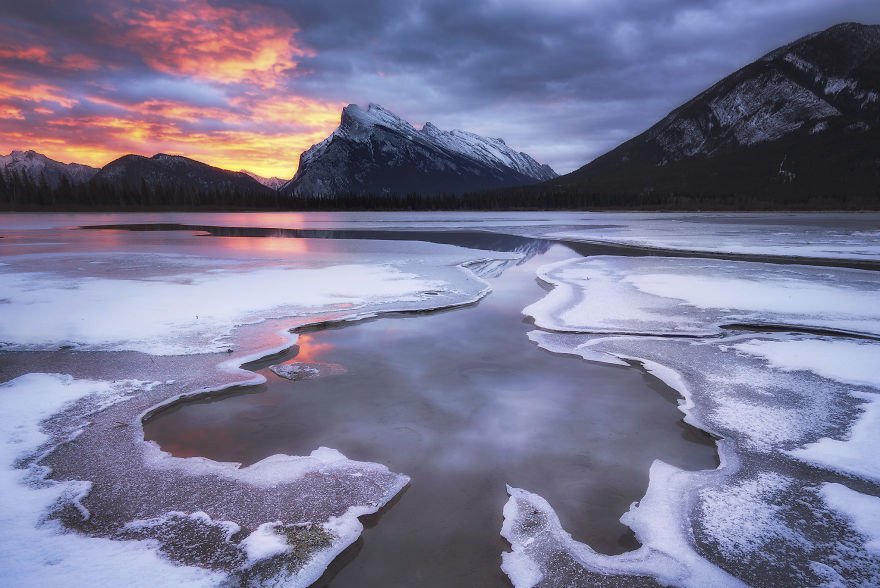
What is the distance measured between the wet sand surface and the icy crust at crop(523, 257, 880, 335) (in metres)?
2.75

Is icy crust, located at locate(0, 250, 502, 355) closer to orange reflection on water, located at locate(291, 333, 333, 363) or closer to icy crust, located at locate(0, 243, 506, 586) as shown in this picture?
orange reflection on water, located at locate(291, 333, 333, 363)

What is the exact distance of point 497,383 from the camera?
7461 mm

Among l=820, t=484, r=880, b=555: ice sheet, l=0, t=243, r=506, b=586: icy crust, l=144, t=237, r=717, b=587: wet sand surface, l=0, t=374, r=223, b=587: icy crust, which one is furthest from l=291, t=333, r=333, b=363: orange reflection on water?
l=820, t=484, r=880, b=555: ice sheet

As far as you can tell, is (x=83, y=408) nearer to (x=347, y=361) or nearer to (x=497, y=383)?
(x=347, y=361)

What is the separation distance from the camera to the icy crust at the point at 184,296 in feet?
30.6

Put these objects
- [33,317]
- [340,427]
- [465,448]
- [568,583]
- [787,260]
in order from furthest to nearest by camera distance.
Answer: [787,260]
[33,317]
[340,427]
[465,448]
[568,583]

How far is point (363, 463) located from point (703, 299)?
11.1m

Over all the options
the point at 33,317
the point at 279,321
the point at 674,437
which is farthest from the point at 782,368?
the point at 33,317

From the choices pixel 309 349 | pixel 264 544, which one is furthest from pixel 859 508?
pixel 309 349

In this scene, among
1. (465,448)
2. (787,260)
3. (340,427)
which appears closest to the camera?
(465,448)

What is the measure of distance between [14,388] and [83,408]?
1.50 meters

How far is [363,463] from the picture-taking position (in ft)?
16.8

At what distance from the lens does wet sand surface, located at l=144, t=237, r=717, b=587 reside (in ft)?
13.0

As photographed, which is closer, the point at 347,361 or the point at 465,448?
the point at 465,448
